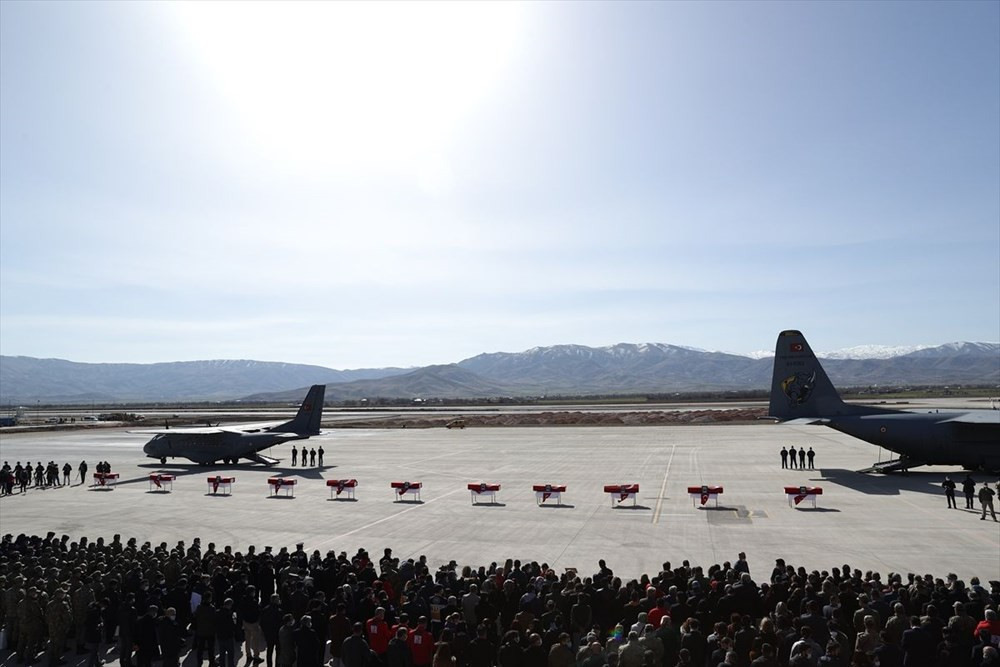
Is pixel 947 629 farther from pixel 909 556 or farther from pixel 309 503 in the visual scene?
pixel 309 503

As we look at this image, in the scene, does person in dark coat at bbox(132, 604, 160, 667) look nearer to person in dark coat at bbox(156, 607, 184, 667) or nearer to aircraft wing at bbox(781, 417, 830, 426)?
person in dark coat at bbox(156, 607, 184, 667)

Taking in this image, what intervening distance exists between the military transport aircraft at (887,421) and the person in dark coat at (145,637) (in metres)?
31.1

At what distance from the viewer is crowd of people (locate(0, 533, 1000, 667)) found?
368 inches

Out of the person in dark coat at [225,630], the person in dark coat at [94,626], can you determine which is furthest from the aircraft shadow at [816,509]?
the person in dark coat at [94,626]

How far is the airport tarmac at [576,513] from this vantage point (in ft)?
63.6

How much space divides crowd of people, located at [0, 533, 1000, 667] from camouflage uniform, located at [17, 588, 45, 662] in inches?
1.0

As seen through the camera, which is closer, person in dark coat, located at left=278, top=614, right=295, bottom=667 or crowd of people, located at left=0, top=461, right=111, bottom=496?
person in dark coat, located at left=278, top=614, right=295, bottom=667

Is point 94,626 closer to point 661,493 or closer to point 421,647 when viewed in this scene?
point 421,647

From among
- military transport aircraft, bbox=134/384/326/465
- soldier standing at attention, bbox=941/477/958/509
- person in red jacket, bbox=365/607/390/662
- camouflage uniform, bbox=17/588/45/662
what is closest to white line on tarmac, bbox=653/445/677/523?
soldier standing at attention, bbox=941/477/958/509

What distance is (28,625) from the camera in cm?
1280

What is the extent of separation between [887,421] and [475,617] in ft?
99.7

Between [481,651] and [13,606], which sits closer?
[481,651]

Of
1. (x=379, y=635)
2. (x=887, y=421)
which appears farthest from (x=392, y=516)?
(x=887, y=421)

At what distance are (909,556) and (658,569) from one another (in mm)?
7542
